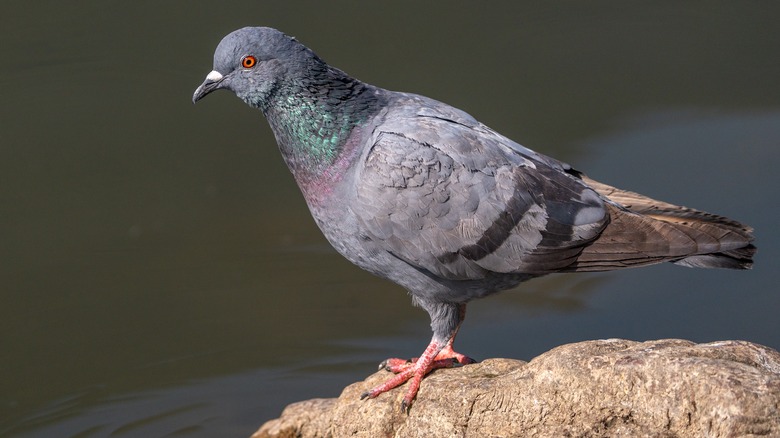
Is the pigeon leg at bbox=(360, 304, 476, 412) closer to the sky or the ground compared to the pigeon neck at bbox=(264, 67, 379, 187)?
closer to the ground

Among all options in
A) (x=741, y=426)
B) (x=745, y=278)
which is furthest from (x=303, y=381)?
(x=741, y=426)

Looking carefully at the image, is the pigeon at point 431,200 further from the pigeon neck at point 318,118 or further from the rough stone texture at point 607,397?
the rough stone texture at point 607,397

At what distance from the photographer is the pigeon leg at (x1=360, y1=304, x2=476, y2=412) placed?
19.8 ft

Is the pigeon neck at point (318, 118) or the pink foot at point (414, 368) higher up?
the pigeon neck at point (318, 118)

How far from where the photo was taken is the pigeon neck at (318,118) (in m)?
6.15

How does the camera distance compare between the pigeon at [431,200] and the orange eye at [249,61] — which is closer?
the pigeon at [431,200]

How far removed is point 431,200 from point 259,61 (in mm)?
1313

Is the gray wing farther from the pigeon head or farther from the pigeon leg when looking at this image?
the pigeon head

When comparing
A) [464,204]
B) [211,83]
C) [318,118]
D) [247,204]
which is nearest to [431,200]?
[464,204]

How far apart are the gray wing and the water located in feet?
9.33

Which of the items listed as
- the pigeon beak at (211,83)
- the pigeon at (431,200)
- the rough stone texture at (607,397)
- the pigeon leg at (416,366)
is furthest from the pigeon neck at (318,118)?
the rough stone texture at (607,397)

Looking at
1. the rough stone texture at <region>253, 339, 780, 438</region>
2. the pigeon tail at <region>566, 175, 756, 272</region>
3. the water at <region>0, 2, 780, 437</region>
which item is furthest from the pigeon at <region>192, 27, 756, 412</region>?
the water at <region>0, 2, 780, 437</region>

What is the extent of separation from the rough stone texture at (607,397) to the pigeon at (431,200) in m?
0.33

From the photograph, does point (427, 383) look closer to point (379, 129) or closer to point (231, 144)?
point (379, 129)
